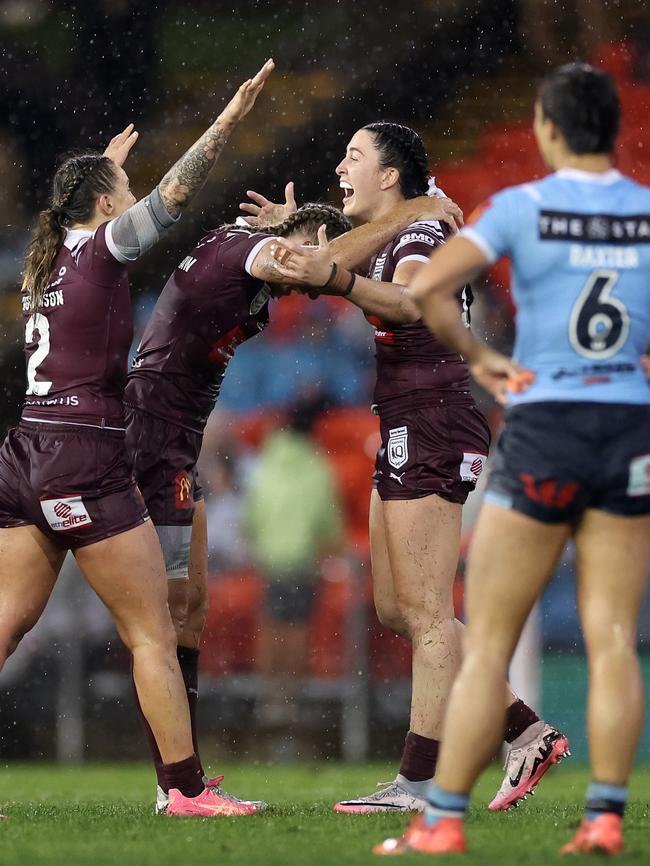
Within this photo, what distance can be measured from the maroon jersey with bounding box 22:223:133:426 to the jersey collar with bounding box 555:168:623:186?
5.33 ft

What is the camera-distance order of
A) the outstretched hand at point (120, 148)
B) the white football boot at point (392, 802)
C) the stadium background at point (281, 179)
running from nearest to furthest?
1. the white football boot at point (392, 802)
2. the outstretched hand at point (120, 148)
3. the stadium background at point (281, 179)

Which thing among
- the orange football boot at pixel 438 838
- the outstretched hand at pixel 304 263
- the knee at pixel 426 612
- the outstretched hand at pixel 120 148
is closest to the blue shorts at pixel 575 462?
the orange football boot at pixel 438 838

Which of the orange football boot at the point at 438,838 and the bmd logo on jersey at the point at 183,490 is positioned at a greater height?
the bmd logo on jersey at the point at 183,490

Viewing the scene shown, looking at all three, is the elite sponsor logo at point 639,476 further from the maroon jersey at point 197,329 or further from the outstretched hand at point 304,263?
the maroon jersey at point 197,329

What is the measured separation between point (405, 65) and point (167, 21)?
6.48 feet

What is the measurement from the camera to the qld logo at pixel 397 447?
4.97 metres

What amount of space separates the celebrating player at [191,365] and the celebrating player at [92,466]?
0.45 metres

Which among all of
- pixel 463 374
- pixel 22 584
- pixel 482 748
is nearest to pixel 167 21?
pixel 463 374

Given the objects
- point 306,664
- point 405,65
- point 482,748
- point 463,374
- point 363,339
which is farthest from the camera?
point 405,65

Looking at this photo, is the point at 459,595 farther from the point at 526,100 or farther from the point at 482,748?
the point at 482,748

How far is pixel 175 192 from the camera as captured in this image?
4.50 metres

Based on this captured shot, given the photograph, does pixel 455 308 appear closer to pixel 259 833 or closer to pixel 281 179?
pixel 259 833

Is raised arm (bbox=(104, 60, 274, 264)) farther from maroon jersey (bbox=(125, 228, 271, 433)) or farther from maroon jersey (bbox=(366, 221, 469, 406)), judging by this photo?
maroon jersey (bbox=(366, 221, 469, 406))

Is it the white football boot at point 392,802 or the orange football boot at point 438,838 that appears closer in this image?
the orange football boot at point 438,838
